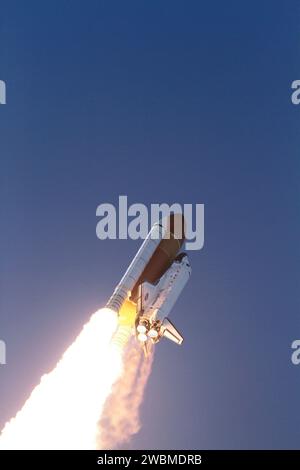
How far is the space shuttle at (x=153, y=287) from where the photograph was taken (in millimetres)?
34219

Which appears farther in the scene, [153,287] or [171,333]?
[171,333]

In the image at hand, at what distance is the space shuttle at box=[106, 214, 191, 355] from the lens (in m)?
34.2

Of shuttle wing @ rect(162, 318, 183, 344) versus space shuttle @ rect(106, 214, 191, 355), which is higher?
space shuttle @ rect(106, 214, 191, 355)

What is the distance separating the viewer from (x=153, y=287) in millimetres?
35875

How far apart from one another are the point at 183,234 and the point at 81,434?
15.4 metres

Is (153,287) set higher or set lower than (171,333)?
higher

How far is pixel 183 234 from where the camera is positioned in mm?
39938

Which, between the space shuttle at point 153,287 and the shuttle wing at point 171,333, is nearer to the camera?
the space shuttle at point 153,287

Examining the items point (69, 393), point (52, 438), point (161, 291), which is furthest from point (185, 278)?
point (52, 438)

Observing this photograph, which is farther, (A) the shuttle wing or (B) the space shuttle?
(A) the shuttle wing

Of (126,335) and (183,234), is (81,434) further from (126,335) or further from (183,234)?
(183,234)

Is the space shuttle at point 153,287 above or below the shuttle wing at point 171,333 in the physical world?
above
